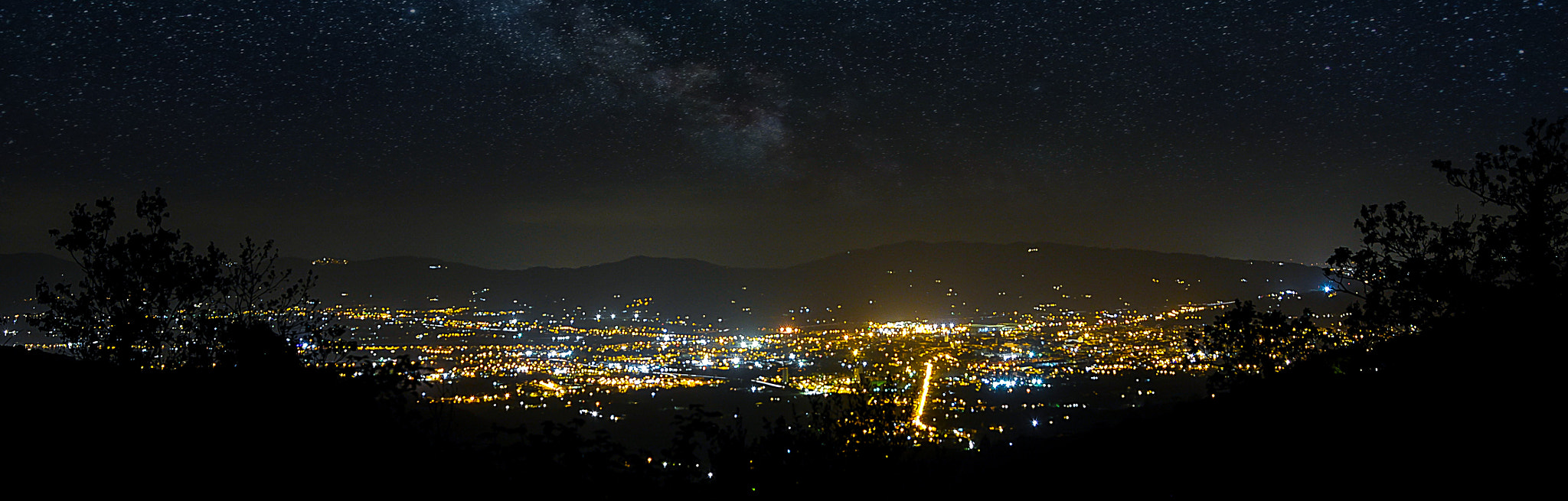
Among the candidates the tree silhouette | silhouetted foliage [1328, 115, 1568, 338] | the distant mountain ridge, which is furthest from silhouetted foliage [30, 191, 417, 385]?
the distant mountain ridge

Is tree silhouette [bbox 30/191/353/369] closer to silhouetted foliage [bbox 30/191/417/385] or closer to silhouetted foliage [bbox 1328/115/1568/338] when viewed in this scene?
silhouetted foliage [bbox 30/191/417/385]

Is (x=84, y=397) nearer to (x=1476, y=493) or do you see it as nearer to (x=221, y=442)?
(x=221, y=442)

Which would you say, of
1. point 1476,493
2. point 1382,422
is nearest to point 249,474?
point 1476,493

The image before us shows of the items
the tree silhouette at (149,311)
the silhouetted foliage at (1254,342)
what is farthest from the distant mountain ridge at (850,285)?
the silhouetted foliage at (1254,342)

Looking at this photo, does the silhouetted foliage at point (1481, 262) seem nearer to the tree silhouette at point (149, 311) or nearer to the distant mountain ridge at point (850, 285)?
the tree silhouette at point (149, 311)

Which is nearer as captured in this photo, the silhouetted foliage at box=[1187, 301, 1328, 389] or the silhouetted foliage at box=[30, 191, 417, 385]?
the silhouetted foliage at box=[30, 191, 417, 385]

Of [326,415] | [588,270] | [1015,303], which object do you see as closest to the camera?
[326,415]
